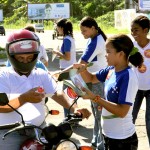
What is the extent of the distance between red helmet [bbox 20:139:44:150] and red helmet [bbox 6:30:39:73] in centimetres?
59

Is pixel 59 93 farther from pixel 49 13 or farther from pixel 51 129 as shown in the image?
pixel 49 13

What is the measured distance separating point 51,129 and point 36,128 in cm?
16

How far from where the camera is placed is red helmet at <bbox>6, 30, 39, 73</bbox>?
3098mm

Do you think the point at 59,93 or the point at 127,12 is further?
the point at 127,12

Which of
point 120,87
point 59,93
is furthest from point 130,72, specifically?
point 59,93

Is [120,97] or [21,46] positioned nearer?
[21,46]

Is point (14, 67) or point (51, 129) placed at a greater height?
point (14, 67)

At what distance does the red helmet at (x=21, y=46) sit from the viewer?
3098mm

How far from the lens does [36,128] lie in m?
2.77

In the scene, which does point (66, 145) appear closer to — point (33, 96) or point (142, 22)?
point (33, 96)

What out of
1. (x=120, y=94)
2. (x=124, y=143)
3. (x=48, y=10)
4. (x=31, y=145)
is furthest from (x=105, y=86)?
(x=48, y=10)

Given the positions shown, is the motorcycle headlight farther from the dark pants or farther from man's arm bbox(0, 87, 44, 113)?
the dark pants

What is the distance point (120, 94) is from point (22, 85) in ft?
2.61

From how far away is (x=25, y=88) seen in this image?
319cm
